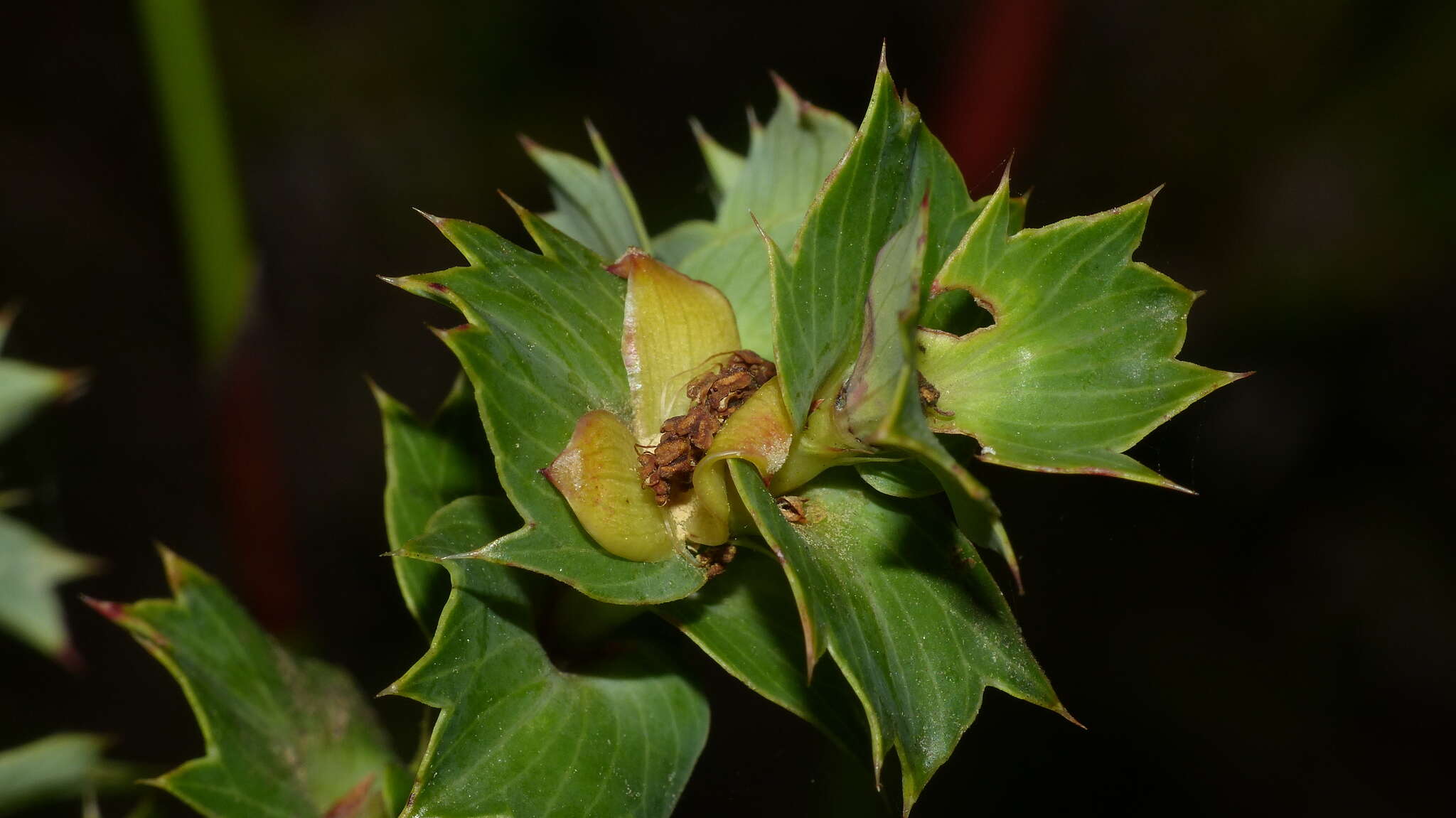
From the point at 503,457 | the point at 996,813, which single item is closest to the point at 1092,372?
the point at 503,457

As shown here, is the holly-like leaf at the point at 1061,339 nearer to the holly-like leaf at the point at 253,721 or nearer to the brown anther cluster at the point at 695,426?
the brown anther cluster at the point at 695,426

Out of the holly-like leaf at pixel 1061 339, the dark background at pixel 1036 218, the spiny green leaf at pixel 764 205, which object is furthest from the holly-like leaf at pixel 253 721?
the dark background at pixel 1036 218

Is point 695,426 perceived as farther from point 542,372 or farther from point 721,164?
point 721,164

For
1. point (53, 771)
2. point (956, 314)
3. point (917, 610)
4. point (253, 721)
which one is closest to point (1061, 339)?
point (956, 314)

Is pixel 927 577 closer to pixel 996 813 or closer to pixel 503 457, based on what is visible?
pixel 503 457

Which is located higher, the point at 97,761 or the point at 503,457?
the point at 503,457
